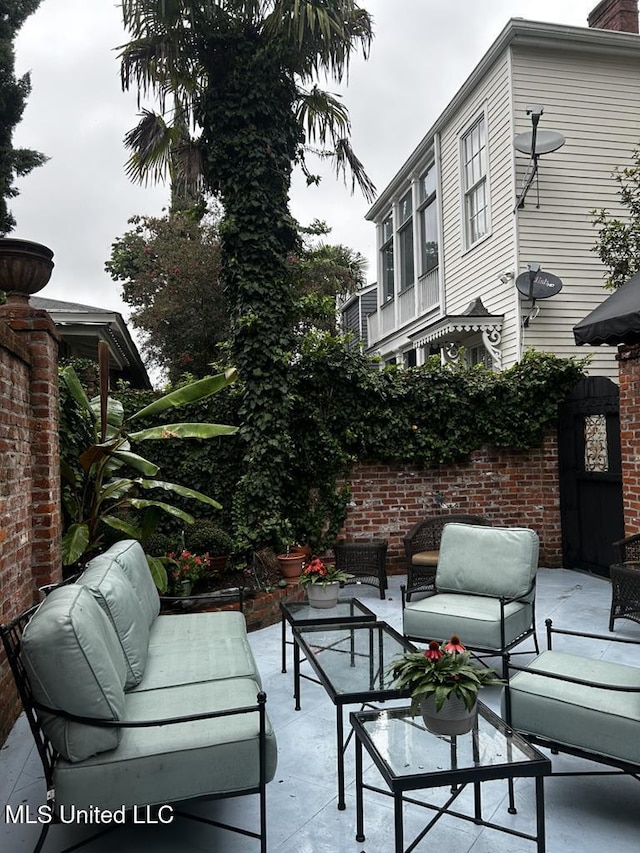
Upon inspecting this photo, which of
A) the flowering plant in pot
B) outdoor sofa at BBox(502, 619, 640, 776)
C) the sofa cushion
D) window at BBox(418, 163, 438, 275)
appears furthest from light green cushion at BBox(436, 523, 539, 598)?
window at BBox(418, 163, 438, 275)

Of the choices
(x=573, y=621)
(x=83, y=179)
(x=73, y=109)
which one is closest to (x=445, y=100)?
(x=73, y=109)

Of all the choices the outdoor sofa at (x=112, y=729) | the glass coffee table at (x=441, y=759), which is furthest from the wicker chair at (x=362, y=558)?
the outdoor sofa at (x=112, y=729)

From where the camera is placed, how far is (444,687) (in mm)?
2303

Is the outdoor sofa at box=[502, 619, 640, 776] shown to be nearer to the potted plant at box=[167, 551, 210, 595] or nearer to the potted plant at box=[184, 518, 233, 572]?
the potted plant at box=[167, 551, 210, 595]

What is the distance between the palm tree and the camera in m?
6.58

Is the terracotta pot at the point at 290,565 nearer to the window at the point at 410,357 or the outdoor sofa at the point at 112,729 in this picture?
the outdoor sofa at the point at 112,729

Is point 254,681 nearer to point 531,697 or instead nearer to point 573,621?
point 531,697

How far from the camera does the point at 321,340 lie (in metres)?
7.45

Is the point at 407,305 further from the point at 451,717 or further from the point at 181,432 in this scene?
the point at 451,717

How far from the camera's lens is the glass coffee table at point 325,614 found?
165 inches

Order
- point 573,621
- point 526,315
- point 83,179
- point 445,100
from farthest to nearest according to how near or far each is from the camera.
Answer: point 83,179 → point 445,100 → point 526,315 → point 573,621

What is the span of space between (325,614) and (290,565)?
2.28 meters

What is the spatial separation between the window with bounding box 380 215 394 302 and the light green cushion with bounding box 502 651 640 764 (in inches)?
520

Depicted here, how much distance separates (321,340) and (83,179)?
404 inches
